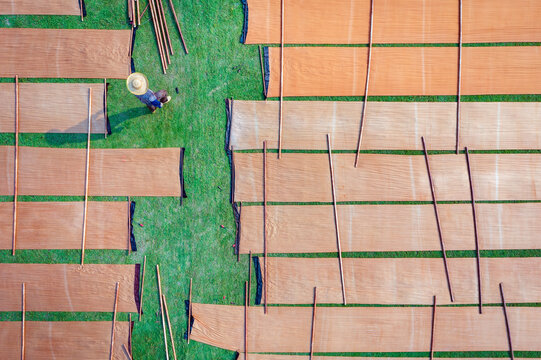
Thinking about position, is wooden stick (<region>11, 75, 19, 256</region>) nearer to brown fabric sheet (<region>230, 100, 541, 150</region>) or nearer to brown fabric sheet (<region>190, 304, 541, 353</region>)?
brown fabric sheet (<region>190, 304, 541, 353</region>)

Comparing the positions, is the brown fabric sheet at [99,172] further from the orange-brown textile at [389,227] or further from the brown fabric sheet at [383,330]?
the brown fabric sheet at [383,330]

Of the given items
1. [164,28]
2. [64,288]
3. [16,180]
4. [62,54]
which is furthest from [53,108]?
[64,288]

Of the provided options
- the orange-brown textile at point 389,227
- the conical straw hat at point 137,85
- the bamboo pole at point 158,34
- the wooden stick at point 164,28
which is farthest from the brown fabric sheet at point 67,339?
the wooden stick at point 164,28

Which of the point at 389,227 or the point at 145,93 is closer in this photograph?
the point at 145,93

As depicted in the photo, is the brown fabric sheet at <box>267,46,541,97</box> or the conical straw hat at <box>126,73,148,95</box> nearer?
the conical straw hat at <box>126,73,148,95</box>

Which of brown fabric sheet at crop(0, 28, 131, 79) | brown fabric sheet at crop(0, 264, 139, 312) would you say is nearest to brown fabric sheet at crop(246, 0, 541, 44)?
brown fabric sheet at crop(0, 28, 131, 79)

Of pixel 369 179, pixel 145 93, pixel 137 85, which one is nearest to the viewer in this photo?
pixel 137 85

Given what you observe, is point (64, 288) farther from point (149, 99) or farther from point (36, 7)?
point (36, 7)
